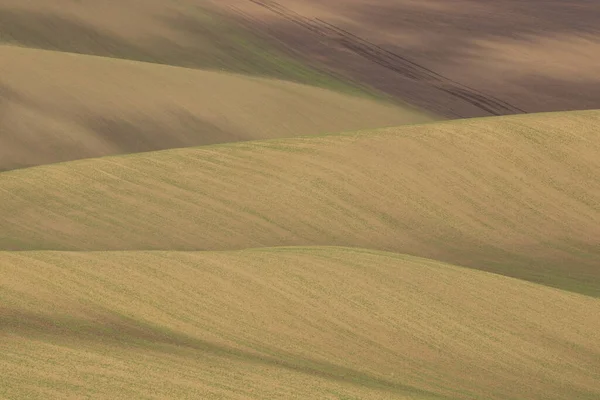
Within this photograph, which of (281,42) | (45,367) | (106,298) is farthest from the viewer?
(281,42)

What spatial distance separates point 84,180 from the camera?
78.7 ft

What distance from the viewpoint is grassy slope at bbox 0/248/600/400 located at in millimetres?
12469

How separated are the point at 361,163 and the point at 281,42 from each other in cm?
2195

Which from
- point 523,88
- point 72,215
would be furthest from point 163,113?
point 523,88

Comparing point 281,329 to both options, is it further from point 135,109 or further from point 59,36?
point 59,36

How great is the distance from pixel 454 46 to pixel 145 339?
3680 cm

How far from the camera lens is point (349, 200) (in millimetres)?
24672

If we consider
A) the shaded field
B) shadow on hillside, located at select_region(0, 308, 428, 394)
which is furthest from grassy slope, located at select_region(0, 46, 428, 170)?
shadow on hillside, located at select_region(0, 308, 428, 394)

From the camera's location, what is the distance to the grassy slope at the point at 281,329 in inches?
491

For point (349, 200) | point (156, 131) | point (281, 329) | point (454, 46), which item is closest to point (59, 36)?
point (156, 131)

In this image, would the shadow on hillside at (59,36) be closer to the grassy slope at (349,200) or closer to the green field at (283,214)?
the green field at (283,214)

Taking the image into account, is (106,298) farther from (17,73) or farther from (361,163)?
(17,73)

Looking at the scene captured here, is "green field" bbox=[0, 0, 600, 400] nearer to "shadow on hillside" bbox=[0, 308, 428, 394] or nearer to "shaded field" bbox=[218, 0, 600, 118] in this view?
"shadow on hillside" bbox=[0, 308, 428, 394]

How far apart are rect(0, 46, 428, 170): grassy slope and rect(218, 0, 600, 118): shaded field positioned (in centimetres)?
497
